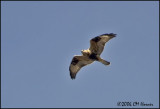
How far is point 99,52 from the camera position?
23078mm

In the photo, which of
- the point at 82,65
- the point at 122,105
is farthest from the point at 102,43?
the point at 122,105

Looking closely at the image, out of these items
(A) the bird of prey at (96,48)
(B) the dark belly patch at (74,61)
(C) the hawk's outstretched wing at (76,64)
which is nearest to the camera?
(A) the bird of prey at (96,48)

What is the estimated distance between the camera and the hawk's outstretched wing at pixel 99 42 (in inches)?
905

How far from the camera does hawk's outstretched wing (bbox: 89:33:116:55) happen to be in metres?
23.0

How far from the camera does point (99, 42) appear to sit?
907 inches

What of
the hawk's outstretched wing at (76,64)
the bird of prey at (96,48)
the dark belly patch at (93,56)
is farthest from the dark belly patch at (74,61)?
the dark belly patch at (93,56)

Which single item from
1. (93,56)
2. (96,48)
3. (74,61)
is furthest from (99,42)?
(74,61)

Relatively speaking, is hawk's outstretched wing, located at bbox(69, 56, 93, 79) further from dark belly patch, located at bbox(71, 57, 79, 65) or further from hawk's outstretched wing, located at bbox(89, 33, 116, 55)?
hawk's outstretched wing, located at bbox(89, 33, 116, 55)

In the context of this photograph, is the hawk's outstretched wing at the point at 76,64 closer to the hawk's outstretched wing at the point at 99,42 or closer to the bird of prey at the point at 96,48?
the bird of prey at the point at 96,48

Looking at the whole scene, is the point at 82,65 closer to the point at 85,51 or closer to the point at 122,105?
the point at 85,51

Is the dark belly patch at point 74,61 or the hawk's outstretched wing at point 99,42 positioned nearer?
the hawk's outstretched wing at point 99,42

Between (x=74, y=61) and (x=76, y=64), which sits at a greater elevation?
(x=74, y=61)

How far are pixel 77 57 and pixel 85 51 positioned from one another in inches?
48.9

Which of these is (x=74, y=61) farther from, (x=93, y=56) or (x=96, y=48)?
(x=96, y=48)
